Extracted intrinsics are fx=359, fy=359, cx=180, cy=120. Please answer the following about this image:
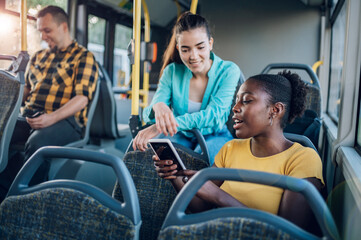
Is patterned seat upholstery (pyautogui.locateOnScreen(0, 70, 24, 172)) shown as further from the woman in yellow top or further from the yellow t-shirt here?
the yellow t-shirt

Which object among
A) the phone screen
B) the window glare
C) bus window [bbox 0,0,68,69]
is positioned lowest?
the phone screen

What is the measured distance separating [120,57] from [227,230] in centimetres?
445

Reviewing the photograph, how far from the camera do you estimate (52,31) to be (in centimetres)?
271

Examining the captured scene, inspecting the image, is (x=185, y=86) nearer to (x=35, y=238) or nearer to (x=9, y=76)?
(x=9, y=76)

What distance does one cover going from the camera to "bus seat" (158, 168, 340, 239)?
0.78 m

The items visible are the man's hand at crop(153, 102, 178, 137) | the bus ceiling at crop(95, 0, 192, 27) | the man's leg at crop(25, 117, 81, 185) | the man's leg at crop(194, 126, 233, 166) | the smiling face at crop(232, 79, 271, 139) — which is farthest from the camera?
the bus ceiling at crop(95, 0, 192, 27)

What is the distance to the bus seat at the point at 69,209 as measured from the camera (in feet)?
3.09

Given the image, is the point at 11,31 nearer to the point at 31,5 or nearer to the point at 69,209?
the point at 31,5

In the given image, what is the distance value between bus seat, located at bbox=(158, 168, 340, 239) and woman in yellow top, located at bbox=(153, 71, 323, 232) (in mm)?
300

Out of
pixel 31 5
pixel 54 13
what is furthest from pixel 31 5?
pixel 54 13

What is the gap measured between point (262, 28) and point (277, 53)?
47 centimetres

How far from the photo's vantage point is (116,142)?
11.1 ft

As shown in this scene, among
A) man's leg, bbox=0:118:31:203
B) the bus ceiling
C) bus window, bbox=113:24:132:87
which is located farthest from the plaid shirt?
the bus ceiling

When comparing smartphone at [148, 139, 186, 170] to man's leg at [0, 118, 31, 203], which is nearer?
smartphone at [148, 139, 186, 170]
